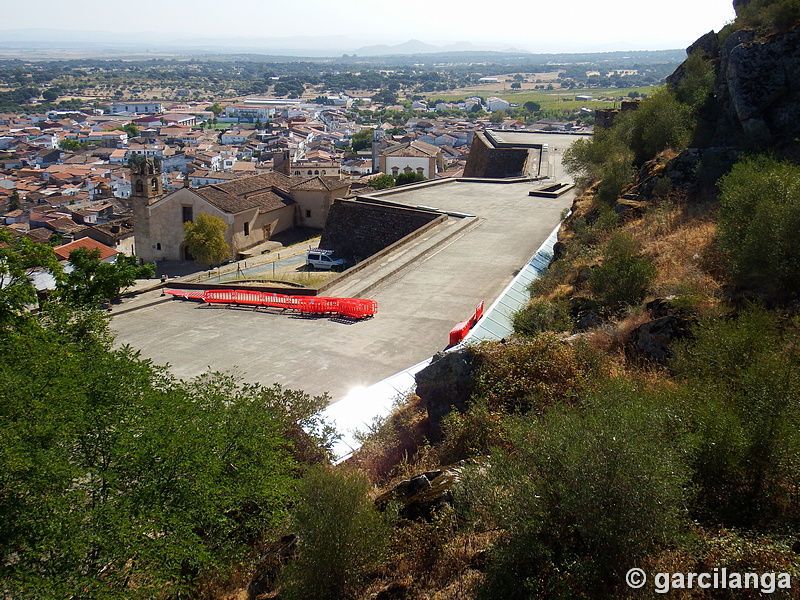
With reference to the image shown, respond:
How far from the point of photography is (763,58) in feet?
41.4

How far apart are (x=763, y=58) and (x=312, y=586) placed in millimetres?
12041

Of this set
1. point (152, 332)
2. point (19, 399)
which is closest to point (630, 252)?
point (19, 399)

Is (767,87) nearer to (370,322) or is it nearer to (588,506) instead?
(370,322)

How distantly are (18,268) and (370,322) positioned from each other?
6.28 metres

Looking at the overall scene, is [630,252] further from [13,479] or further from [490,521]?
[13,479]

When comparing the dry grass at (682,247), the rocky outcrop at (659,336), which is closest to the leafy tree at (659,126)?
the dry grass at (682,247)

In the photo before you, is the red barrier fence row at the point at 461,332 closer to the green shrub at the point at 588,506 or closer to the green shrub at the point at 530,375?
the green shrub at the point at 530,375

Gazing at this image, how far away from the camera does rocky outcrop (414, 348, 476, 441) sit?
8.12m

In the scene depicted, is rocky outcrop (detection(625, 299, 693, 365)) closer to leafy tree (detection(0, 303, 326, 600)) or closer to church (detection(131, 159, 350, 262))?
leafy tree (detection(0, 303, 326, 600))

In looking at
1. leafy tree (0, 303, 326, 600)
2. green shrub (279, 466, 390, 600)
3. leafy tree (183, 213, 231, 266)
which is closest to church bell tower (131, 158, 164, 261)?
leafy tree (183, 213, 231, 266)

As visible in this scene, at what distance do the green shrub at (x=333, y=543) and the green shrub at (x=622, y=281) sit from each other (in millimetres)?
5049

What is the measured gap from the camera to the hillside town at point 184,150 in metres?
52.2

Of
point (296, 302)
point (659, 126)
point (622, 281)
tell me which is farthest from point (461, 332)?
point (659, 126)

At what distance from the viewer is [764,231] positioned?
25.3 feet
